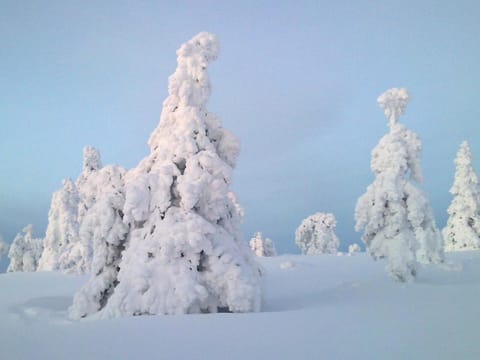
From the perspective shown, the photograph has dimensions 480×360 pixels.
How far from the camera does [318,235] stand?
5388 cm

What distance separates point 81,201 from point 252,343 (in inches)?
1363

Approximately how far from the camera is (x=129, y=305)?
976cm

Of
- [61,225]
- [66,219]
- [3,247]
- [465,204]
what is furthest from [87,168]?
[465,204]

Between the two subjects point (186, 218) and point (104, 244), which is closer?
point (186, 218)

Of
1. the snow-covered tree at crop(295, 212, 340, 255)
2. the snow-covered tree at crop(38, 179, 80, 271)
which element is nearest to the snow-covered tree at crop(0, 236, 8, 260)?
the snow-covered tree at crop(38, 179, 80, 271)

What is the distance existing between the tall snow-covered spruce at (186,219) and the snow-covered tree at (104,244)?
10.9 inches

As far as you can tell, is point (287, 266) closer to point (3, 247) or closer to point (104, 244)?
point (104, 244)

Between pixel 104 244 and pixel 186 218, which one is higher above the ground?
pixel 186 218

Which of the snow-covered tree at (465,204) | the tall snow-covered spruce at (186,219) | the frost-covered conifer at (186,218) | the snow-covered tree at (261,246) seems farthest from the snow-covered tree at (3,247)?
the snow-covered tree at (465,204)

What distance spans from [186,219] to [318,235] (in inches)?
1759

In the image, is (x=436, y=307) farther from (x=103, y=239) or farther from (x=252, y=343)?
(x=103, y=239)

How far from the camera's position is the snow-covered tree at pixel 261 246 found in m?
53.1

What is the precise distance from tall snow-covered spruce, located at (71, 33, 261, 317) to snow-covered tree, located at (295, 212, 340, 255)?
138ft

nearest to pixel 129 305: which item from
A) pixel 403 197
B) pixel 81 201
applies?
pixel 403 197
